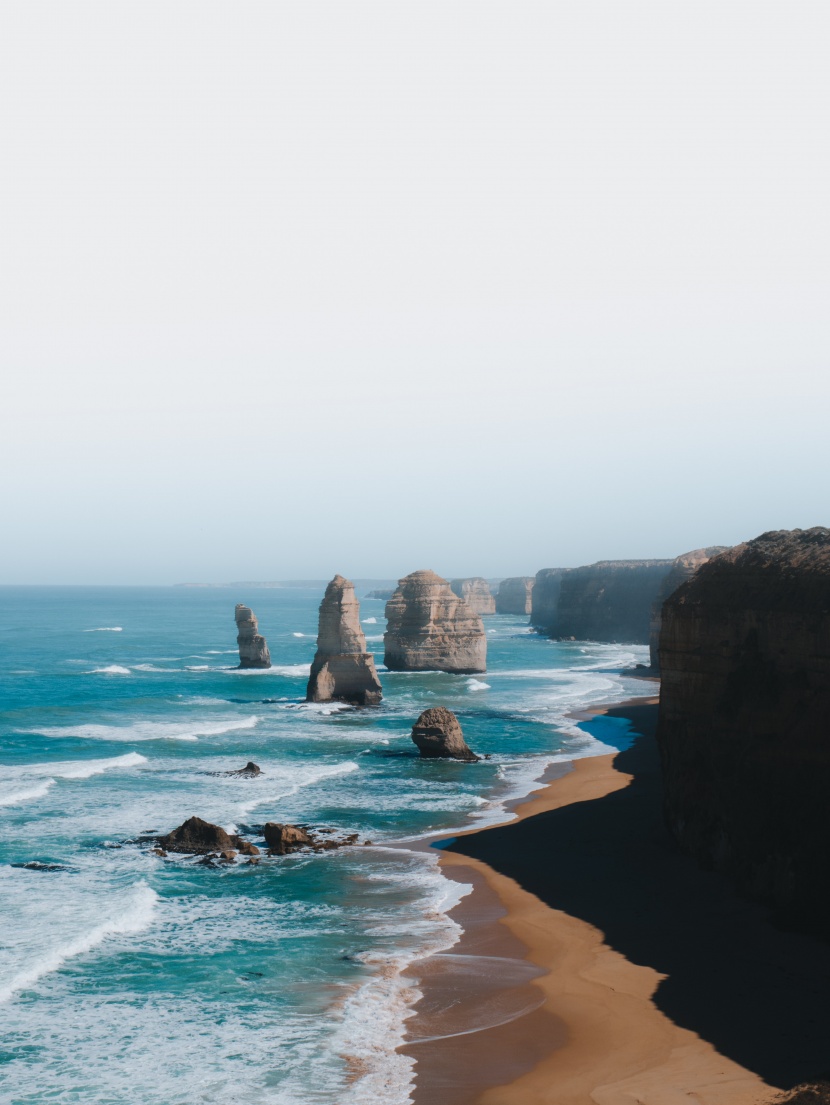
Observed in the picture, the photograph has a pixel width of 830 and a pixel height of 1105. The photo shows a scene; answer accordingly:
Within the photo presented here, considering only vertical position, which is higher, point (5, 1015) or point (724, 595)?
point (724, 595)

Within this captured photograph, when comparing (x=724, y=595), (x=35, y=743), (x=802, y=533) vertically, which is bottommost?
(x=35, y=743)

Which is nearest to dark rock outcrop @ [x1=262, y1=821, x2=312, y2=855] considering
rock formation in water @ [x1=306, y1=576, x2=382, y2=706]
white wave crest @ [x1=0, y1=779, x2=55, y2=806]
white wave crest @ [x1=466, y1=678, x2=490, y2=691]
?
white wave crest @ [x1=0, y1=779, x2=55, y2=806]

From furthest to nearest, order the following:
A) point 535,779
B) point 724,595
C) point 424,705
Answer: point 424,705 → point 535,779 → point 724,595

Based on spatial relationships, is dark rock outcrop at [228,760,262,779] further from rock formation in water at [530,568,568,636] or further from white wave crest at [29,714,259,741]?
rock formation in water at [530,568,568,636]

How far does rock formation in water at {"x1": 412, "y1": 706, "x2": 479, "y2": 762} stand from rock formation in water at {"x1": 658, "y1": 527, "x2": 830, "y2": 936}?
65.9 feet

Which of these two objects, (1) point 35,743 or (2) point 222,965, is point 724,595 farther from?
(1) point 35,743

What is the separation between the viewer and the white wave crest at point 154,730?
54438 mm

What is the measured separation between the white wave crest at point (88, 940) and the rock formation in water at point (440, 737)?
69.2 ft

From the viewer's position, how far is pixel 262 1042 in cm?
1769

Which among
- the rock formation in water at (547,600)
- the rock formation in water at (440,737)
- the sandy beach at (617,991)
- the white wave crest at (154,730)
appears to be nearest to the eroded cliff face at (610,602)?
the rock formation in water at (547,600)

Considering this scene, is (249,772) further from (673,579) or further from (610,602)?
(610,602)

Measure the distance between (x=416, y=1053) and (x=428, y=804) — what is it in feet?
68.0

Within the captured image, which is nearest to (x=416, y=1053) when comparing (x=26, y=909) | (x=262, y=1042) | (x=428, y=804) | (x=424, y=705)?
(x=262, y=1042)

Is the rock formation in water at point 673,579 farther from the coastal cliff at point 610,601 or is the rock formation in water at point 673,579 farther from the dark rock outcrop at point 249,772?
the coastal cliff at point 610,601
